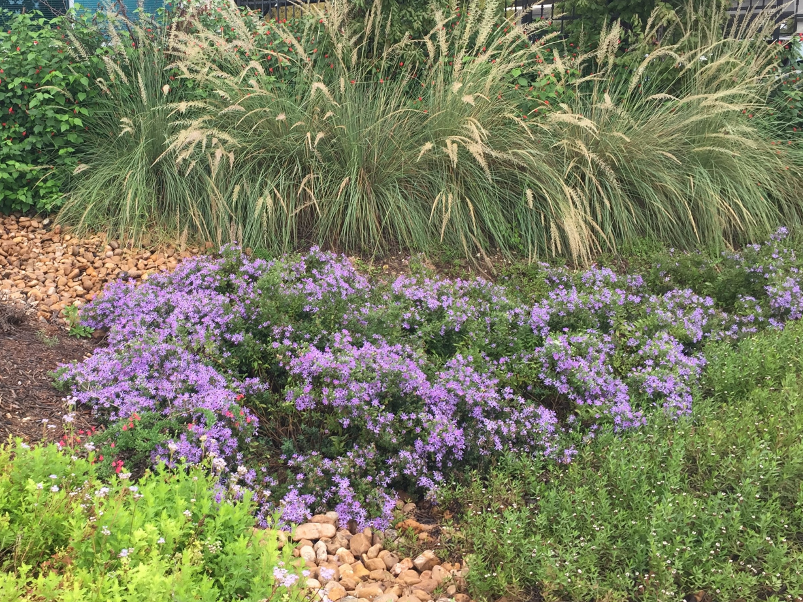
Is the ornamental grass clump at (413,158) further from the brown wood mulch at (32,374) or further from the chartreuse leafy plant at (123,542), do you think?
the chartreuse leafy plant at (123,542)

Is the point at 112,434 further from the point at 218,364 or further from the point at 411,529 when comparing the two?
the point at 411,529

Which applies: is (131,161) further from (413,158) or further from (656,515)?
(656,515)

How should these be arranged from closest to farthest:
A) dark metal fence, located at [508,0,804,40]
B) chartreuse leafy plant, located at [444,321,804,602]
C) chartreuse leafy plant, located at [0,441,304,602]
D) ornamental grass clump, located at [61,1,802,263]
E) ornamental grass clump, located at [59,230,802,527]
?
chartreuse leafy plant, located at [0,441,304,602] → chartreuse leafy plant, located at [444,321,804,602] → ornamental grass clump, located at [59,230,802,527] → ornamental grass clump, located at [61,1,802,263] → dark metal fence, located at [508,0,804,40]

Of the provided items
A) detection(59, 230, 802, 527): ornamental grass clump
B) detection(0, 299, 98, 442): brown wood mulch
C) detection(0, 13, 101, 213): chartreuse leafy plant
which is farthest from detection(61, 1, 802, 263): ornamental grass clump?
detection(0, 299, 98, 442): brown wood mulch

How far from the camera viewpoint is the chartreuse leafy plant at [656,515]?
2119mm

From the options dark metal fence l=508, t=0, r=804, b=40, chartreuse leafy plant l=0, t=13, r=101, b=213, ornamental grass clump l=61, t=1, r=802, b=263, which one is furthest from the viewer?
dark metal fence l=508, t=0, r=804, b=40

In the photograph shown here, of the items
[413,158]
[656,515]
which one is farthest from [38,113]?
[656,515]

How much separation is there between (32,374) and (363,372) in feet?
5.20

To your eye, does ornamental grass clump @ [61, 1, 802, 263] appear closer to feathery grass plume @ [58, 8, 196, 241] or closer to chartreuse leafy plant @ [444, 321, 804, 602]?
feathery grass plume @ [58, 8, 196, 241]

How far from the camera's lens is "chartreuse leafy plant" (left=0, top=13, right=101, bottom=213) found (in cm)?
492

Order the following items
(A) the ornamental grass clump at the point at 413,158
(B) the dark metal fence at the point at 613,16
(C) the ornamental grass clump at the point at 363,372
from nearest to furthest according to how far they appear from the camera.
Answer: (C) the ornamental grass clump at the point at 363,372 < (A) the ornamental grass clump at the point at 413,158 < (B) the dark metal fence at the point at 613,16

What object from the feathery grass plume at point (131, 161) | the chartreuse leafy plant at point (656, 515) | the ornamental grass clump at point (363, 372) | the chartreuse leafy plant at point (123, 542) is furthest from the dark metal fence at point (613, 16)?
the chartreuse leafy plant at point (123, 542)

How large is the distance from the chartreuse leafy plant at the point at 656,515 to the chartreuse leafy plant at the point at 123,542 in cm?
77

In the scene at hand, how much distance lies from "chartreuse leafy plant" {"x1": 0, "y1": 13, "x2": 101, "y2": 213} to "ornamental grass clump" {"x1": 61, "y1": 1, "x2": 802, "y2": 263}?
0.65 feet
